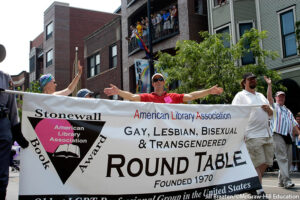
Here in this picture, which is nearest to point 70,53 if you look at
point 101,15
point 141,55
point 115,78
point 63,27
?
point 63,27

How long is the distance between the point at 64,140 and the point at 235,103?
324 centimetres

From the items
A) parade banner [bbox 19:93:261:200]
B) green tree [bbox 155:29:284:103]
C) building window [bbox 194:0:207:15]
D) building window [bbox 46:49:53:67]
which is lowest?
parade banner [bbox 19:93:261:200]

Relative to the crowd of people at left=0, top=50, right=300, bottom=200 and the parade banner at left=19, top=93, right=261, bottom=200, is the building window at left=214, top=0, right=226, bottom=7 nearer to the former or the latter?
the crowd of people at left=0, top=50, right=300, bottom=200

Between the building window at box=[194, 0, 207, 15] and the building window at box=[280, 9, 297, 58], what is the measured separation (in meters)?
5.75

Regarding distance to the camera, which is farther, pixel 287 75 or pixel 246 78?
pixel 287 75

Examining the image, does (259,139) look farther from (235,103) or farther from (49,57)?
(49,57)

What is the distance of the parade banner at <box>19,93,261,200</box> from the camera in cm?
388

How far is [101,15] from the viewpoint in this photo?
40.8m

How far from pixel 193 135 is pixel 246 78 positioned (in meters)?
1.96

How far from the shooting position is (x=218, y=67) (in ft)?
44.0

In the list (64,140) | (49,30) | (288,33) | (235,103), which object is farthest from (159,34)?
(49,30)

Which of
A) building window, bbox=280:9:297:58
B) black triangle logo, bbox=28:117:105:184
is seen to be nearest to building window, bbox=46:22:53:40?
building window, bbox=280:9:297:58

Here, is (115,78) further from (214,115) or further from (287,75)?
(214,115)

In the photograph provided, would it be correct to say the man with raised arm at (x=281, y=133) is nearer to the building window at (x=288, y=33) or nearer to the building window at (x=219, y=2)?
the building window at (x=288, y=33)
